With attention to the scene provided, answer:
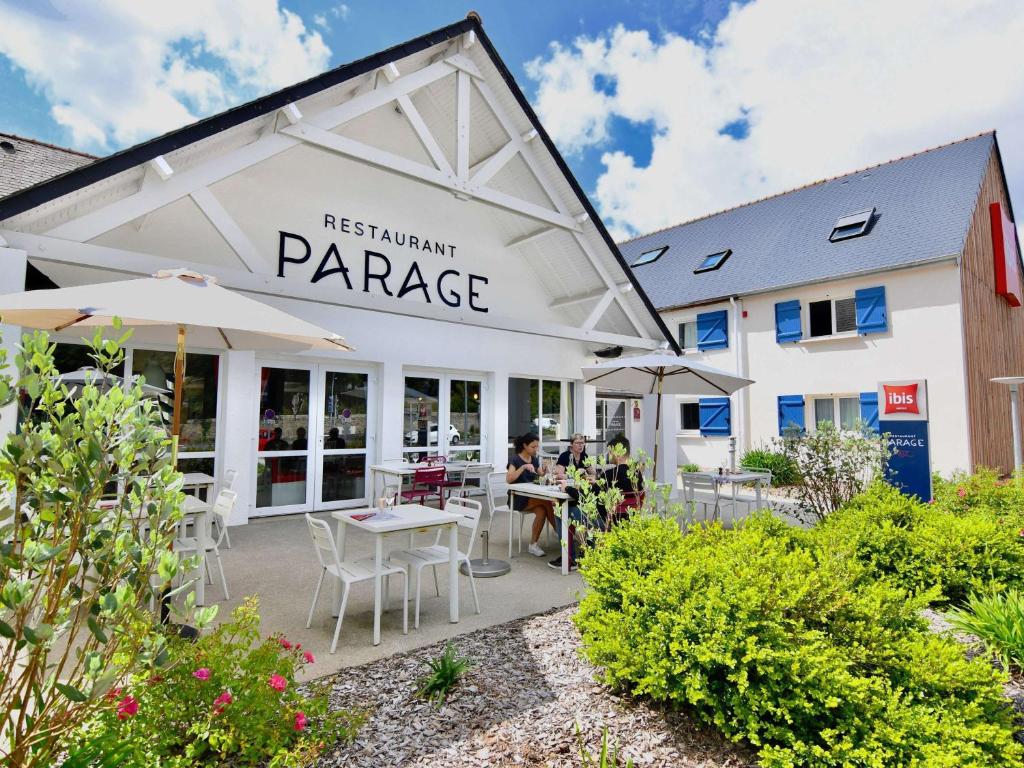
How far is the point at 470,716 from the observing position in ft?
8.12

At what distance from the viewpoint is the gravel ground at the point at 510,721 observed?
2180 millimetres

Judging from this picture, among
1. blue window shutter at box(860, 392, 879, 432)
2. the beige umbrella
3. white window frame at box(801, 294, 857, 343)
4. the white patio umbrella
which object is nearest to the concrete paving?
the beige umbrella

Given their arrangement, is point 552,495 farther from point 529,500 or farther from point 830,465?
point 830,465

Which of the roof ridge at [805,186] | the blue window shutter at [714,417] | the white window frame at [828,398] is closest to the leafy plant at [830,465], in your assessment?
the white window frame at [828,398]

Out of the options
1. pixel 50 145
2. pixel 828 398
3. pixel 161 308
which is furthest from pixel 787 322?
pixel 50 145

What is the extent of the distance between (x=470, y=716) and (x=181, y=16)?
25.6 feet

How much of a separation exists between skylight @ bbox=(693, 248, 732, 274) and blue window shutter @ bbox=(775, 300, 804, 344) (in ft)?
9.26

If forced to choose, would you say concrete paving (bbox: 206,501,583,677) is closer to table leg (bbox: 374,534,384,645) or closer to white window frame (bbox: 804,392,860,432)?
table leg (bbox: 374,534,384,645)

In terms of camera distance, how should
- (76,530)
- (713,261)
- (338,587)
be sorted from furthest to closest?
(713,261) → (338,587) → (76,530)

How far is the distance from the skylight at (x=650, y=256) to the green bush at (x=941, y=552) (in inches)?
580

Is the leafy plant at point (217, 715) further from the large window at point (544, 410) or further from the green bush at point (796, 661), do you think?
the large window at point (544, 410)

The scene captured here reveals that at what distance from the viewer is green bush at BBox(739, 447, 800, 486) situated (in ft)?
38.4

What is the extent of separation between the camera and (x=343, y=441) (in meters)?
8.12

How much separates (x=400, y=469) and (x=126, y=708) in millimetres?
5609
